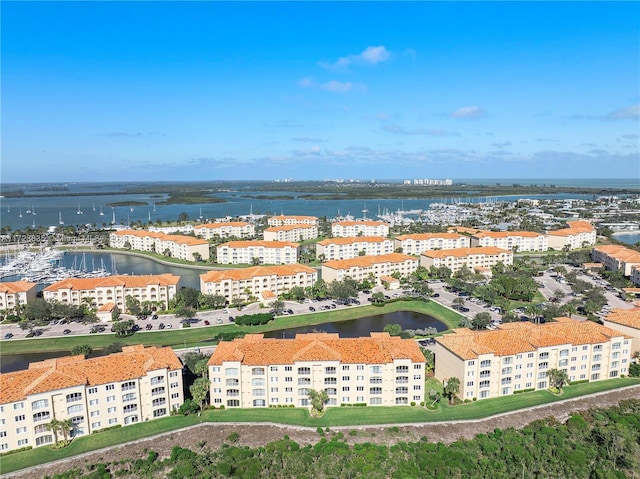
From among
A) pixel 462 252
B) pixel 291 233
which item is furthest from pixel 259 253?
pixel 462 252

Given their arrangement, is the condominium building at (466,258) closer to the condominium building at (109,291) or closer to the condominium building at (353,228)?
the condominium building at (353,228)

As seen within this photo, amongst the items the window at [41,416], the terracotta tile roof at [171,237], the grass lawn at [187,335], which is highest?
the terracotta tile roof at [171,237]

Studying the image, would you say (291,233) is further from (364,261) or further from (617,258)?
(617,258)

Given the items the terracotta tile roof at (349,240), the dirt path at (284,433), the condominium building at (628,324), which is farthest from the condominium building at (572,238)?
the dirt path at (284,433)

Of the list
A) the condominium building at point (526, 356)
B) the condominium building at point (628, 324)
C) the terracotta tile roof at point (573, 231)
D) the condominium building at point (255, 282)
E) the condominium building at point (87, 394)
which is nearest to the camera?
the condominium building at point (87, 394)

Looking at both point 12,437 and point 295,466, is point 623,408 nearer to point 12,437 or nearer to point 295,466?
point 295,466

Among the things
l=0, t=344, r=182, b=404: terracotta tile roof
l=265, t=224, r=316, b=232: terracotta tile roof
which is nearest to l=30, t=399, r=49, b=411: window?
l=0, t=344, r=182, b=404: terracotta tile roof

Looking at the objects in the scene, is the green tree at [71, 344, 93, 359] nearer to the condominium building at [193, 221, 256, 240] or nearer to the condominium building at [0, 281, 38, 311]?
the condominium building at [0, 281, 38, 311]
